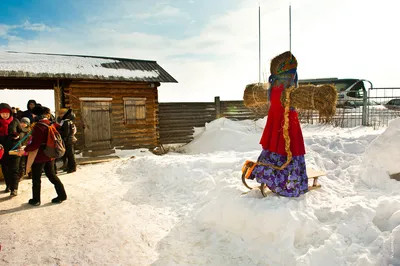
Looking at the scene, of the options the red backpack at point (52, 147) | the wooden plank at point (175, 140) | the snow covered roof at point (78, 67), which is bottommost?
the wooden plank at point (175, 140)

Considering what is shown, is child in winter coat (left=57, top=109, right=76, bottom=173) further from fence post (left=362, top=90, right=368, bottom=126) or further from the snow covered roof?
fence post (left=362, top=90, right=368, bottom=126)

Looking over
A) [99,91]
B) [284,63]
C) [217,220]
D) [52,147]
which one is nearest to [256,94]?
[284,63]

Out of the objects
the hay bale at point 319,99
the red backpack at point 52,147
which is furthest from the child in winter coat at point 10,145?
the hay bale at point 319,99

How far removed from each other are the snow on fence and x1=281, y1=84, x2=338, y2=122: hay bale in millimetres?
8440

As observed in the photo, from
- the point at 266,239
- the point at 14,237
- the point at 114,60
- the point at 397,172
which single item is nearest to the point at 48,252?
the point at 14,237

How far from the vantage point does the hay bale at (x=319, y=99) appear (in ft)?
11.0

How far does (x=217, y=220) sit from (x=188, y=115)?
9.14 meters

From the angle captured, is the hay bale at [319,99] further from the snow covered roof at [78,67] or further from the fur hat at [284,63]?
the snow covered roof at [78,67]

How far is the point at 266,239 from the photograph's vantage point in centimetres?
322

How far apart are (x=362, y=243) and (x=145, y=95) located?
960cm

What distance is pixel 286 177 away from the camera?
3.68 meters

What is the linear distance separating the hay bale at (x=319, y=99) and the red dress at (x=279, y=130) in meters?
0.24

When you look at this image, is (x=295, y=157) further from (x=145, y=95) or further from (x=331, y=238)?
(x=145, y=95)

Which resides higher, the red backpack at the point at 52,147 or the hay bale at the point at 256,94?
the hay bale at the point at 256,94
